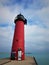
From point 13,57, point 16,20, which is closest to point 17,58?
point 13,57

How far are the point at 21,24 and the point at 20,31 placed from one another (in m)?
1.11

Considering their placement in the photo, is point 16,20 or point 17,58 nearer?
point 17,58

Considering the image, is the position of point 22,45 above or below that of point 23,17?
below

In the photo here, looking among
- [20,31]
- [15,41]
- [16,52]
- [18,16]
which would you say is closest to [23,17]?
[18,16]

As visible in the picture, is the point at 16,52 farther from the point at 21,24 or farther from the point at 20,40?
the point at 21,24

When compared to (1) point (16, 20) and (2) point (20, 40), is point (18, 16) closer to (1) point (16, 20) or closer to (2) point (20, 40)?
(1) point (16, 20)

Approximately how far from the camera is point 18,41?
63.6 ft

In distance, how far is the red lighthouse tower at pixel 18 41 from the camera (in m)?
19.1

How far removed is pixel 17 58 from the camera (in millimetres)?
18953

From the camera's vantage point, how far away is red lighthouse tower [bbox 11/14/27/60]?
62.6 feet

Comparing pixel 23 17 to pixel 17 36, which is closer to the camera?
pixel 17 36

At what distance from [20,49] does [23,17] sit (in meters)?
4.83

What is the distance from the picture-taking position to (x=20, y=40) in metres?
19.5

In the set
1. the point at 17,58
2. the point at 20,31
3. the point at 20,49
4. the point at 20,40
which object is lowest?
the point at 17,58
